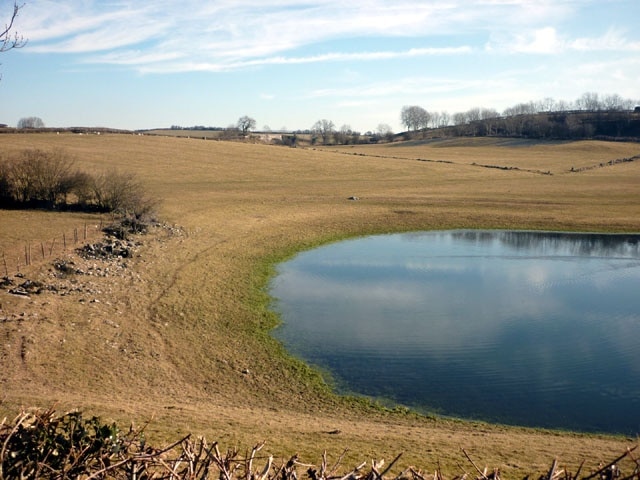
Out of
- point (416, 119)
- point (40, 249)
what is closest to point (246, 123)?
point (416, 119)

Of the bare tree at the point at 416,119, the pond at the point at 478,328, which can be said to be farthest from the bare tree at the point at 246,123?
the pond at the point at 478,328

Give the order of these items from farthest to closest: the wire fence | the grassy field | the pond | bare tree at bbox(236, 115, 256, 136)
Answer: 1. bare tree at bbox(236, 115, 256, 136)
2. the wire fence
3. the pond
4. the grassy field

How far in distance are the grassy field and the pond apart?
121 cm

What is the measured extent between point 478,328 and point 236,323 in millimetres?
8299

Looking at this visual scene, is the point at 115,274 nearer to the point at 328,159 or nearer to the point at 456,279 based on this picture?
the point at 456,279

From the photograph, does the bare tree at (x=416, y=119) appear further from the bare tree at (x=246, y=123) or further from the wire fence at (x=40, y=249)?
the wire fence at (x=40, y=249)

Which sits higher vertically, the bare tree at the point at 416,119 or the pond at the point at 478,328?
the bare tree at the point at 416,119

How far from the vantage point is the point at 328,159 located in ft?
248

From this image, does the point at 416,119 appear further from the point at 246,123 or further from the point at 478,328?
the point at 478,328

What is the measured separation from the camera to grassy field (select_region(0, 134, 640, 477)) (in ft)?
38.0

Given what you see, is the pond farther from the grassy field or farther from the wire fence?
the wire fence

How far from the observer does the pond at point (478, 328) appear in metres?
14.8

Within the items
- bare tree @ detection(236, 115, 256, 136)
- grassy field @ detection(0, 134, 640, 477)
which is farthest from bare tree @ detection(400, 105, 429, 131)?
grassy field @ detection(0, 134, 640, 477)

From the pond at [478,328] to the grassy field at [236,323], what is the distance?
1.21 meters
